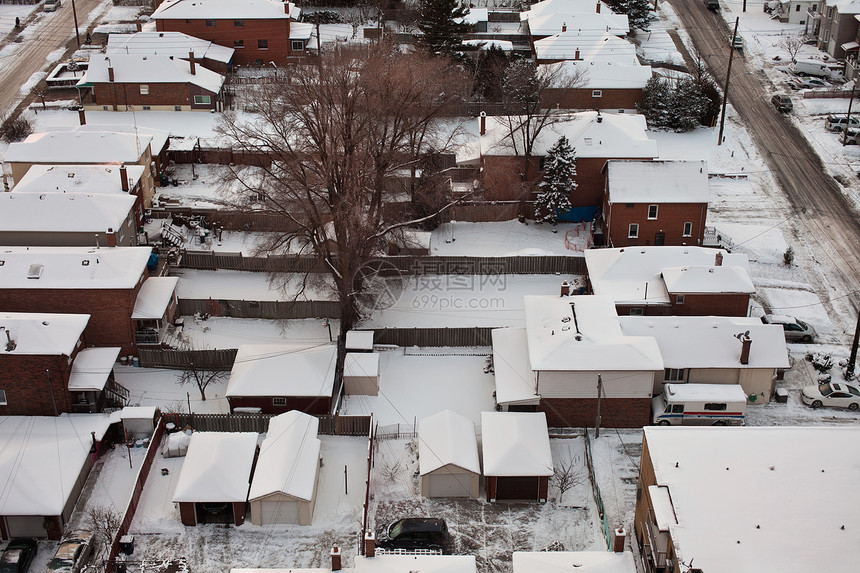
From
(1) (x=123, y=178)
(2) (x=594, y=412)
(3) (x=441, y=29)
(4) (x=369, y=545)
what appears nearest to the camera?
(4) (x=369, y=545)

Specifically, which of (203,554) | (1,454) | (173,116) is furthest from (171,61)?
(203,554)

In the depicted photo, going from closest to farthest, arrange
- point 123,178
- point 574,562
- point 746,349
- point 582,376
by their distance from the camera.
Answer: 1. point 574,562
2. point 582,376
3. point 746,349
4. point 123,178

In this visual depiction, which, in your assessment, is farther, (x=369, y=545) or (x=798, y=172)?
(x=798, y=172)

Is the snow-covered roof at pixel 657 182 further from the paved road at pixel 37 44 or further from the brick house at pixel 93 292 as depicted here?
the paved road at pixel 37 44

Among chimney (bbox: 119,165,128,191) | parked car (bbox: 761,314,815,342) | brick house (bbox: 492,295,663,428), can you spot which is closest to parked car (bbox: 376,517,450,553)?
brick house (bbox: 492,295,663,428)

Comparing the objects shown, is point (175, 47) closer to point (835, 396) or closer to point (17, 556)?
point (17, 556)

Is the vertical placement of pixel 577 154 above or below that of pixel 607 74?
below

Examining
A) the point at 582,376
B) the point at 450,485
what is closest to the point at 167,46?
the point at 582,376

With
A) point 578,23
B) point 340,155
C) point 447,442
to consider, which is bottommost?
point 447,442
